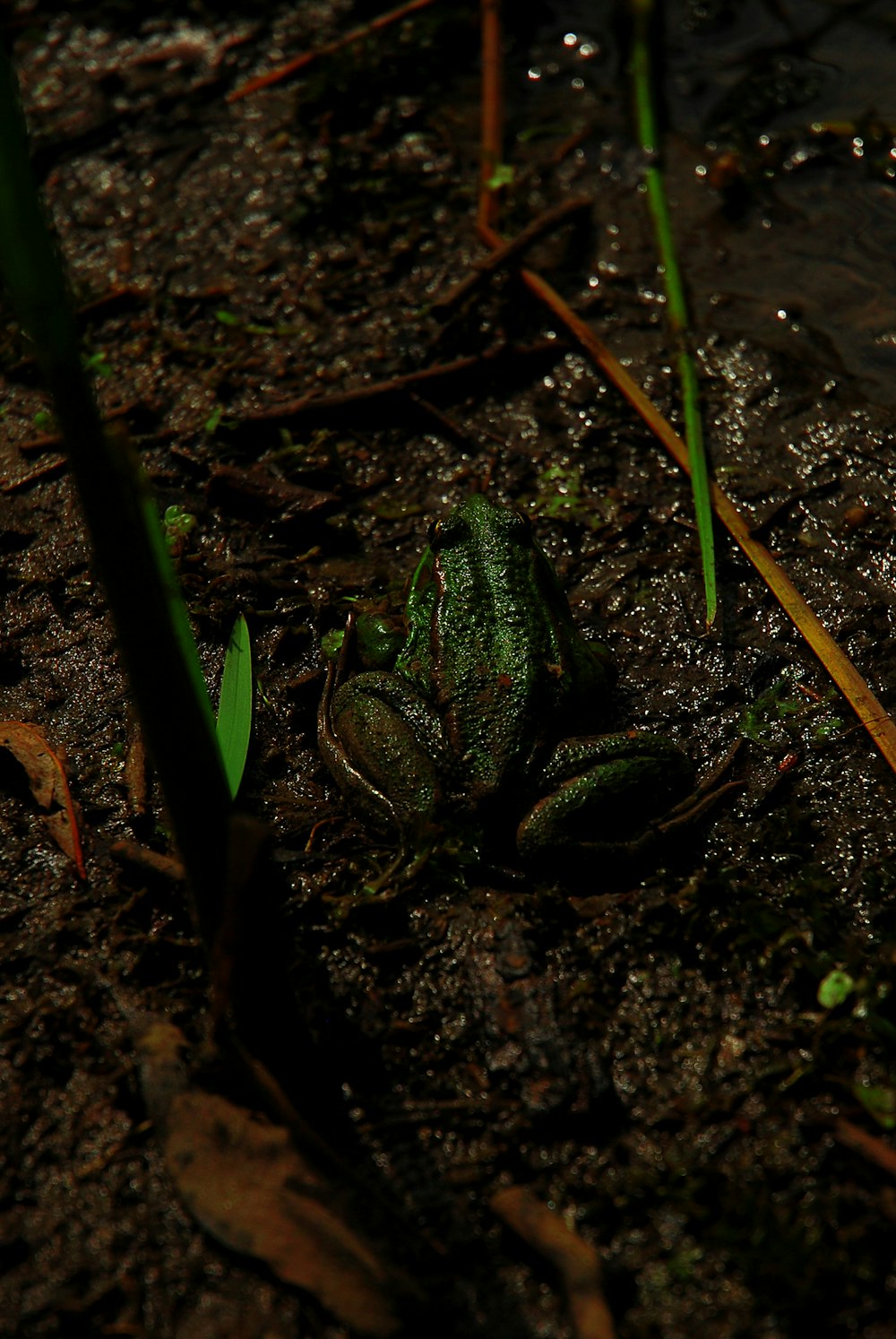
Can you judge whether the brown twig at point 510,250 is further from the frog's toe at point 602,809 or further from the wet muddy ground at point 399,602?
→ the frog's toe at point 602,809

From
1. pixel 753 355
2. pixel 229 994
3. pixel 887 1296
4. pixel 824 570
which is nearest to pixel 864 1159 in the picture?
pixel 887 1296

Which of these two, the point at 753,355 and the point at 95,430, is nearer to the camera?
the point at 95,430

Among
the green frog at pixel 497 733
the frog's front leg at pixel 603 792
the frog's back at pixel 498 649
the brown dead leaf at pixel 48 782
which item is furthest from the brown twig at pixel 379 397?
the frog's front leg at pixel 603 792

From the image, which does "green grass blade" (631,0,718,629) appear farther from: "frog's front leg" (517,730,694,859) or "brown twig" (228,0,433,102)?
"brown twig" (228,0,433,102)

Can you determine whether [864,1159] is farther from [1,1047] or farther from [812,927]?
[1,1047]

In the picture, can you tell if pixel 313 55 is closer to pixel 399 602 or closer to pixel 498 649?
pixel 399 602

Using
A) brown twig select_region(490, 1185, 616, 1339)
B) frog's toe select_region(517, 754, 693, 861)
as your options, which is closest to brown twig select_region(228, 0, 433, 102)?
frog's toe select_region(517, 754, 693, 861)
